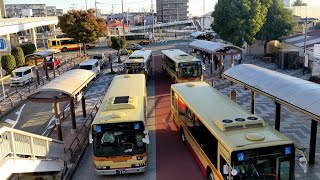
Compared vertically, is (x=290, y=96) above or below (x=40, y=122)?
above

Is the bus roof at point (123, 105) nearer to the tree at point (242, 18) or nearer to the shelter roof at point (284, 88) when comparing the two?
the shelter roof at point (284, 88)

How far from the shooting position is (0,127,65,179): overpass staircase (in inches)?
394

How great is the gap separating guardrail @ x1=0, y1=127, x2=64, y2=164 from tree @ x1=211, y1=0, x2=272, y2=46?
3090 centimetres

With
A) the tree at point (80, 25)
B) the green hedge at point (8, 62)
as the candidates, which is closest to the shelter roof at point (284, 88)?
the green hedge at point (8, 62)

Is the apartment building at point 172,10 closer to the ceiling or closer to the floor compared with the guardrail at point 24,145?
closer to the ceiling

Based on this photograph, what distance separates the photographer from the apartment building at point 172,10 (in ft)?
507

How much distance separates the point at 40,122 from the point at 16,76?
13166 mm

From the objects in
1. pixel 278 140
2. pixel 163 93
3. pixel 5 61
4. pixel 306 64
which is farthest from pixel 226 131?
pixel 5 61

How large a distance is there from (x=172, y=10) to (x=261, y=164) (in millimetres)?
151931

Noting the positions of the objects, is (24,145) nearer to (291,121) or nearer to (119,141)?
(119,141)

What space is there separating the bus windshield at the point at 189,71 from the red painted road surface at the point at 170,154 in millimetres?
3839

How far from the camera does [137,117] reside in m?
A: 12.9

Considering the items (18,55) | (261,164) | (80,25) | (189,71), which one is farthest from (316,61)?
(18,55)

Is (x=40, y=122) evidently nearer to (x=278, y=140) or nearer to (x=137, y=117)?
(x=137, y=117)
